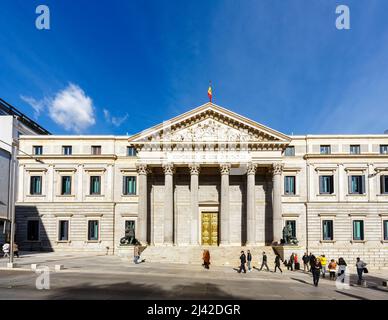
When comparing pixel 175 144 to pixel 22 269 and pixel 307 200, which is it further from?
pixel 22 269

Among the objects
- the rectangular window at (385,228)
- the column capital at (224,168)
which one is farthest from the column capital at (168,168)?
the rectangular window at (385,228)

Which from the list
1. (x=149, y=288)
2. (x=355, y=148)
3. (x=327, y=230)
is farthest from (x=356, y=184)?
(x=149, y=288)

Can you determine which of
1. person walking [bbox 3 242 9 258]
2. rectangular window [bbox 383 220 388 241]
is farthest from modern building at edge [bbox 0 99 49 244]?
rectangular window [bbox 383 220 388 241]

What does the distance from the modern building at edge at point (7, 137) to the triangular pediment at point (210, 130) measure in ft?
53.1

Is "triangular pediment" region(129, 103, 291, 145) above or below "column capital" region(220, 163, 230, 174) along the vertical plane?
above

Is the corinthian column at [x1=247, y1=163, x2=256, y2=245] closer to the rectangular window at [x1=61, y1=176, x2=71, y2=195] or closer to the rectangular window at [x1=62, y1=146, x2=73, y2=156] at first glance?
the rectangular window at [x1=61, y1=176, x2=71, y2=195]

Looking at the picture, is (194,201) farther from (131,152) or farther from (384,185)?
(384,185)

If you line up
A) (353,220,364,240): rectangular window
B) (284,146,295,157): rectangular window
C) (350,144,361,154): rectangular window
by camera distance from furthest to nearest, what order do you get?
(284,146,295,157): rectangular window → (350,144,361,154): rectangular window → (353,220,364,240): rectangular window

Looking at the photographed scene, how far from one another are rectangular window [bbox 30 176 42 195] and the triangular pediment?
14.6m

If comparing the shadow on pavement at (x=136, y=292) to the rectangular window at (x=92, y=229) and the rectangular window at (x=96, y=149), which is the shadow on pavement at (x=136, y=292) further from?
the rectangular window at (x=96, y=149)

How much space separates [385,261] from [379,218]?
19.2 ft

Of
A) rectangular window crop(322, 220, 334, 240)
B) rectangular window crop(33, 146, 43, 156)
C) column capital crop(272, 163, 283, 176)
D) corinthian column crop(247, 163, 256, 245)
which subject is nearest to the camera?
corinthian column crop(247, 163, 256, 245)

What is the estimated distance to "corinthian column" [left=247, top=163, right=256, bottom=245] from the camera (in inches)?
1652

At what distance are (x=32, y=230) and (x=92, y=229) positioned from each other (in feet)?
25.7
